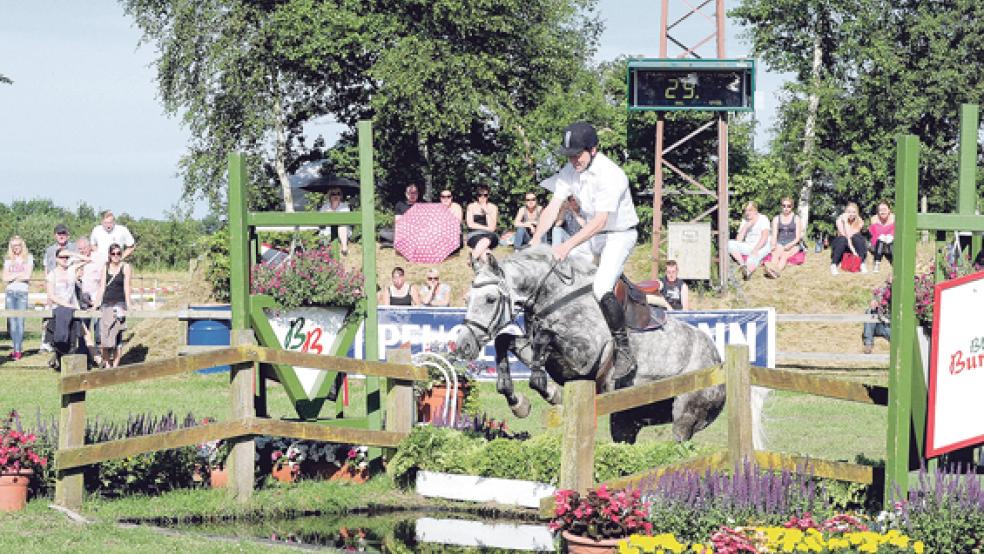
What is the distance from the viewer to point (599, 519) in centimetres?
827

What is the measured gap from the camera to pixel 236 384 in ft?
38.2

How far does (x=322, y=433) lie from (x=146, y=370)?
174cm

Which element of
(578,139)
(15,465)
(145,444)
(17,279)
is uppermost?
(578,139)

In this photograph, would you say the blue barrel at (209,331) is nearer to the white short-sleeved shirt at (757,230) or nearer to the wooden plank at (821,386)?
the white short-sleeved shirt at (757,230)

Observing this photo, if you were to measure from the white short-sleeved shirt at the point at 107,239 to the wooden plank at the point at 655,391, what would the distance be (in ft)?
51.6

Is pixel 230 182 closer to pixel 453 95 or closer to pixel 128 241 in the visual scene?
pixel 128 241

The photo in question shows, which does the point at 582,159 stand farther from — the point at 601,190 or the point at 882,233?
the point at 882,233

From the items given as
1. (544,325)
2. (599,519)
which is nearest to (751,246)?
(544,325)

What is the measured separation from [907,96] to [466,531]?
131 ft

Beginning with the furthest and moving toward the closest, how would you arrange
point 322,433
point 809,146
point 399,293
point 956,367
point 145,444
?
point 809,146, point 399,293, point 322,433, point 145,444, point 956,367

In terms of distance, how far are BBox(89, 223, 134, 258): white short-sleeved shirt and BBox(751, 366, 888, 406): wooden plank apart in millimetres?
15991

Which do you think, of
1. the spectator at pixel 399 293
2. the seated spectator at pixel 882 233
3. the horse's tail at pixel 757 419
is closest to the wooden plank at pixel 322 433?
the horse's tail at pixel 757 419

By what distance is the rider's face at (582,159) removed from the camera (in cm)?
1147

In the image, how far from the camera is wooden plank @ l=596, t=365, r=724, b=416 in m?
9.18
